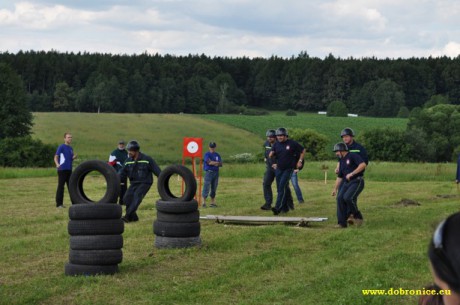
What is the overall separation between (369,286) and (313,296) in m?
0.73

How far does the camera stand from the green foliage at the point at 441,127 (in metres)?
82.4

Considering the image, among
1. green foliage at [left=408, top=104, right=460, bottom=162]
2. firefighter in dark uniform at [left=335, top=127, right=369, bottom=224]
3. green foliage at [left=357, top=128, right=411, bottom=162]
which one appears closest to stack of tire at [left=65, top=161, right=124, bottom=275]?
firefighter in dark uniform at [left=335, top=127, right=369, bottom=224]

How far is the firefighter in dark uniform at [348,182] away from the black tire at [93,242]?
20.2 feet

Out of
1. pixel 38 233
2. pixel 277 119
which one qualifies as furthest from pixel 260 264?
pixel 277 119

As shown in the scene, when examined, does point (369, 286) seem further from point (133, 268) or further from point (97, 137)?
point (97, 137)

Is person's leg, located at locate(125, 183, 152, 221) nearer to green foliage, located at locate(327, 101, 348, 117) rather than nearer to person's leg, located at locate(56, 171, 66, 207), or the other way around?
person's leg, located at locate(56, 171, 66, 207)

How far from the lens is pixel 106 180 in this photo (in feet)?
33.6

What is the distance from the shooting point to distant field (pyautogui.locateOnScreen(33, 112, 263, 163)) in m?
74.8

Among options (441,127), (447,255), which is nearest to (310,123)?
(441,127)

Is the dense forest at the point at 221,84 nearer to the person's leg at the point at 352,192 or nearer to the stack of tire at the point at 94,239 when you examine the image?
the person's leg at the point at 352,192

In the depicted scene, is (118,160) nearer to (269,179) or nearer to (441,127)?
(269,179)

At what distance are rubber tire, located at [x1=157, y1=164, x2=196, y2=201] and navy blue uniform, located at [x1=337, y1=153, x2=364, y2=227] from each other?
12.3 ft

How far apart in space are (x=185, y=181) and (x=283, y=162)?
5708 millimetres

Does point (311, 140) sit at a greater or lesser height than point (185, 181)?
lesser
